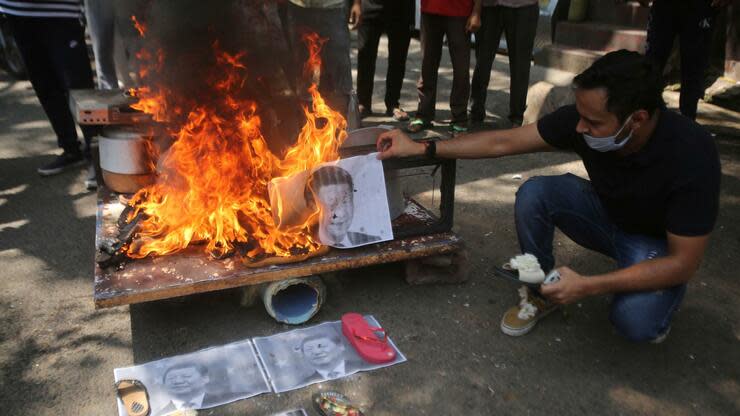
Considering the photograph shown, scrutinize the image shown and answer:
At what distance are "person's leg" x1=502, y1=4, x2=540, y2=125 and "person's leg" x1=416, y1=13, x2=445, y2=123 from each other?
71 centimetres

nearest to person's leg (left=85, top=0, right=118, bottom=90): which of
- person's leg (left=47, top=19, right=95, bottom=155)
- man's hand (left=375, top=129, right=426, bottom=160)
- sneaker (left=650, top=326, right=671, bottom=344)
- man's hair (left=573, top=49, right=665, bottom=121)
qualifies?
person's leg (left=47, top=19, right=95, bottom=155)

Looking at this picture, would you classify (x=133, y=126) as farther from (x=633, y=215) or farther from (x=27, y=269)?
(x=633, y=215)

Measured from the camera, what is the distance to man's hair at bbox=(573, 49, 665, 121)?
232cm

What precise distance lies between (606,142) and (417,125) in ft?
13.0

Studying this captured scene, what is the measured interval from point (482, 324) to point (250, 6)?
3230 millimetres

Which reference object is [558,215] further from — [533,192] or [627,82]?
[627,82]

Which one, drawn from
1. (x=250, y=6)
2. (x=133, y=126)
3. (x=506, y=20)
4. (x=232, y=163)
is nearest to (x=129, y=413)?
(x=232, y=163)

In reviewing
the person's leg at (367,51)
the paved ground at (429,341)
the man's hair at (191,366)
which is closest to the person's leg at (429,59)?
the person's leg at (367,51)

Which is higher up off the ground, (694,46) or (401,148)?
(694,46)

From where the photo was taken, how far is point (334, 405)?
2.44 metres

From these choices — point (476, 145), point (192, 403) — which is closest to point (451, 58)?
point (476, 145)

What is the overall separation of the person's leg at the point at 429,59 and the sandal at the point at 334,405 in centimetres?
437

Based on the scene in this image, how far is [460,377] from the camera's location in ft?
8.80

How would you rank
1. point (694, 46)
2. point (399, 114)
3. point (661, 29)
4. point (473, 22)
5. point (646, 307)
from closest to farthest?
point (646, 307)
point (694, 46)
point (661, 29)
point (473, 22)
point (399, 114)
